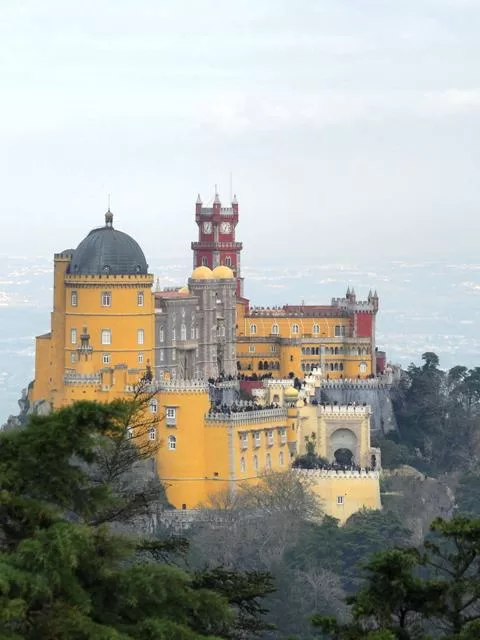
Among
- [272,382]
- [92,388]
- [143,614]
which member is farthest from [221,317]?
[143,614]

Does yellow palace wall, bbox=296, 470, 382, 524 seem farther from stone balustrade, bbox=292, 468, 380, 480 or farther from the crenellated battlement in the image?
the crenellated battlement

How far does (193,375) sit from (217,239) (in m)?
13.8

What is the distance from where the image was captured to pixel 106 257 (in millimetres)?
87688

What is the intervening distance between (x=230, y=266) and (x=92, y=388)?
20430 mm

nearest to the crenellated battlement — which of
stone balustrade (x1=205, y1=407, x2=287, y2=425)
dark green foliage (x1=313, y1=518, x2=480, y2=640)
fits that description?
stone balustrade (x1=205, y1=407, x2=287, y2=425)

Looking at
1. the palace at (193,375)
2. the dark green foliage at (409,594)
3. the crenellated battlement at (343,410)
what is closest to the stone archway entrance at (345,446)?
the palace at (193,375)

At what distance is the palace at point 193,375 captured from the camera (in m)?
84.0

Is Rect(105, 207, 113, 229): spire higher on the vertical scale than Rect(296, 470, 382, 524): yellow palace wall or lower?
higher

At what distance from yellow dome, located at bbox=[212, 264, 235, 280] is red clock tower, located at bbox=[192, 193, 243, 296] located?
7.03 meters

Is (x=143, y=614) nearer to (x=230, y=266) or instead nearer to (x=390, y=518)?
(x=390, y=518)

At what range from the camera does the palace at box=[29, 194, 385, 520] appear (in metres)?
84.0

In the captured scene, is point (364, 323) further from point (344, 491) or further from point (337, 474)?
point (344, 491)

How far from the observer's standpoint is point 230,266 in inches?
4087

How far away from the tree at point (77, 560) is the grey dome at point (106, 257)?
50.1 m
